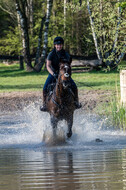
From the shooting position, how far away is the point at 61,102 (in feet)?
33.1

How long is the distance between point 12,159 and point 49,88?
315cm

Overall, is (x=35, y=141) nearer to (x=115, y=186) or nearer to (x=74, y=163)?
(x=74, y=163)

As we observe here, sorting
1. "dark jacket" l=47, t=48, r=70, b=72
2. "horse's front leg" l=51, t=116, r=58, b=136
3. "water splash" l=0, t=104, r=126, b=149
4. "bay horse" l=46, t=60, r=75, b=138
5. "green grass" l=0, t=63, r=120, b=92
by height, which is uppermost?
"dark jacket" l=47, t=48, r=70, b=72

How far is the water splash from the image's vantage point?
10.2 meters

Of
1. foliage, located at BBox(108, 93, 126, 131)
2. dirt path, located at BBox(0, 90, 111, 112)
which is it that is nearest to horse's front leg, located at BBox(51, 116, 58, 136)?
foliage, located at BBox(108, 93, 126, 131)

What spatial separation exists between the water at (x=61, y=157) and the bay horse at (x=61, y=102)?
0.27m

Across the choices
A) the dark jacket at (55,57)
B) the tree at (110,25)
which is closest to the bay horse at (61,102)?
the dark jacket at (55,57)

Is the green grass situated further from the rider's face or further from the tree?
the rider's face

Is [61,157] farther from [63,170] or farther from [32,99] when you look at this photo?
[32,99]

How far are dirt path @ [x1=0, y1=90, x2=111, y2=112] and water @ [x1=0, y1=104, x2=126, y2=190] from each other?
368 centimetres

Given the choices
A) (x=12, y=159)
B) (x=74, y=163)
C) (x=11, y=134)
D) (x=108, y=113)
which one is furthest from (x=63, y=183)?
(x=108, y=113)

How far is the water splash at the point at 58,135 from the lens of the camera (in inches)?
400

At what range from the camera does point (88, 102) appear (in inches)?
710

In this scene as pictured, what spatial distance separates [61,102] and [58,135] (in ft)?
2.91
